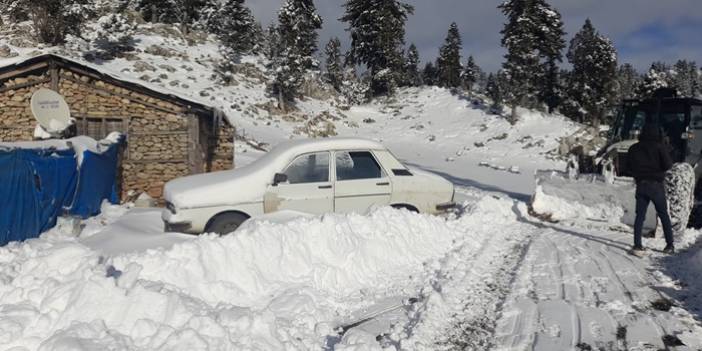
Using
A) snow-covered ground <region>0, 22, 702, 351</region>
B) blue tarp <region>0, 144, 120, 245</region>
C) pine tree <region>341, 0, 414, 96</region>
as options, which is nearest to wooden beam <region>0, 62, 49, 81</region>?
blue tarp <region>0, 144, 120, 245</region>

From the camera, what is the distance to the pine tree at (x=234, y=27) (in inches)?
1662

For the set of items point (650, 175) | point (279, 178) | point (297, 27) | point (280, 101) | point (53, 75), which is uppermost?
point (297, 27)

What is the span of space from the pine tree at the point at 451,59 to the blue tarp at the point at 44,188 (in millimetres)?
50058

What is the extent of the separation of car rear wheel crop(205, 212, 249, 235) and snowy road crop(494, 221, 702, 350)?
3767 millimetres

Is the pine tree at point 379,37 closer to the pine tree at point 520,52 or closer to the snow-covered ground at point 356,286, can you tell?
the pine tree at point 520,52

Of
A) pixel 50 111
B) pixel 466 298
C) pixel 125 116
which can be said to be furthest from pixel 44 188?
pixel 466 298

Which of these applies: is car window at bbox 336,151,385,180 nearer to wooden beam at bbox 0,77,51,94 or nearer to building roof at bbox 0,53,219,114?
building roof at bbox 0,53,219,114

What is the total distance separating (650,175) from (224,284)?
6.04 meters

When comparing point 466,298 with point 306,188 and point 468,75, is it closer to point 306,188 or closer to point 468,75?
point 306,188

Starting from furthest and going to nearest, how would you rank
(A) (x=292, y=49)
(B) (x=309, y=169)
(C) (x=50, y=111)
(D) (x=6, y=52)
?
(A) (x=292, y=49) < (D) (x=6, y=52) < (C) (x=50, y=111) < (B) (x=309, y=169)

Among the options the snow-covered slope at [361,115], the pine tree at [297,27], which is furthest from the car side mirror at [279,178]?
the pine tree at [297,27]

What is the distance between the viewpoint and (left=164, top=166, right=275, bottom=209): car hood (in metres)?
6.34

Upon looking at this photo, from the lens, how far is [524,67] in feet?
106

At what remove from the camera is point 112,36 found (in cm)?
3528
